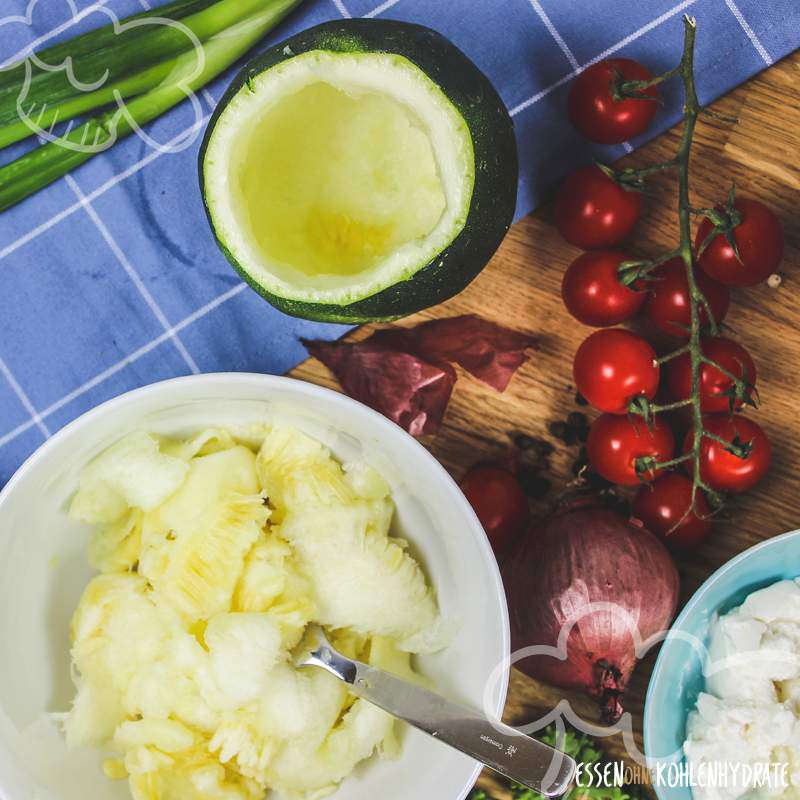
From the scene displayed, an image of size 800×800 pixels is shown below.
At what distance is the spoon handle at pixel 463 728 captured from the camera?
865 millimetres

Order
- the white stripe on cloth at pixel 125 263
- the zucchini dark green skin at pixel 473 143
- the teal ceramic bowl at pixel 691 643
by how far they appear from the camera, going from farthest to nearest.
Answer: the white stripe on cloth at pixel 125 263
the teal ceramic bowl at pixel 691 643
the zucchini dark green skin at pixel 473 143

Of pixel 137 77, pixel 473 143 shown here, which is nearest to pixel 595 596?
pixel 473 143

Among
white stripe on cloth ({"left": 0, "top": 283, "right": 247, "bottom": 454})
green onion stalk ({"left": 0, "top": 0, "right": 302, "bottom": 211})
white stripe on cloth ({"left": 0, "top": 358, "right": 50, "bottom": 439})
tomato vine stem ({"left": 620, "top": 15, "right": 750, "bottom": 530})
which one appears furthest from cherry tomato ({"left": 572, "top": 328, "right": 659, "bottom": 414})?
white stripe on cloth ({"left": 0, "top": 358, "right": 50, "bottom": 439})

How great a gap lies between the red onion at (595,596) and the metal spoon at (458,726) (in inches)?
3.7

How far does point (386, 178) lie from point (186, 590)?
1.48 feet

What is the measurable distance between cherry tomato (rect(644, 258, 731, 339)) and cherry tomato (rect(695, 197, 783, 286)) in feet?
A: 0.06

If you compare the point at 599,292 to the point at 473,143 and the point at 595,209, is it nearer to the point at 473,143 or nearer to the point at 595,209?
the point at 595,209

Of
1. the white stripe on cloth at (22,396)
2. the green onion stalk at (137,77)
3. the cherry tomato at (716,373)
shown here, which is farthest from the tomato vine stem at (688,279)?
the white stripe on cloth at (22,396)

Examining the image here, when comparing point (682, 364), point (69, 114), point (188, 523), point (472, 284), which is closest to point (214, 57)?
point (69, 114)

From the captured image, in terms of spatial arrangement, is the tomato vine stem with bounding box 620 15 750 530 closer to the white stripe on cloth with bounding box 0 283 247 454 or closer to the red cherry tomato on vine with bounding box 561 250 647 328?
the red cherry tomato on vine with bounding box 561 250 647 328

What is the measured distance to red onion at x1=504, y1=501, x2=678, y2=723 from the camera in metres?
0.93

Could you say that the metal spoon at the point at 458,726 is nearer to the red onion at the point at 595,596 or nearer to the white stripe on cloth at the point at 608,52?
the red onion at the point at 595,596

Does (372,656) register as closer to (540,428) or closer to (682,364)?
(540,428)

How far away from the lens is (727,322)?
3.29 feet
